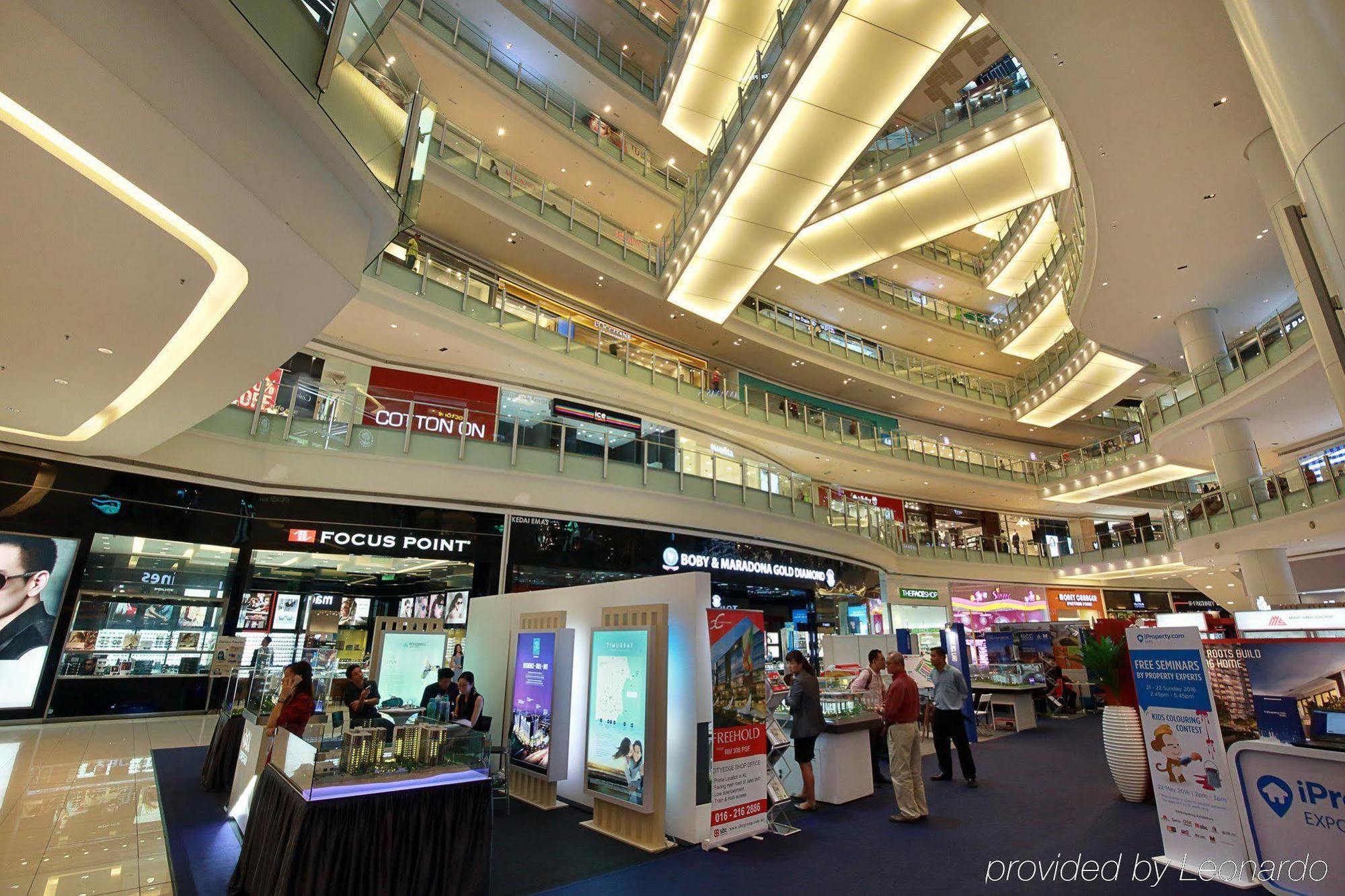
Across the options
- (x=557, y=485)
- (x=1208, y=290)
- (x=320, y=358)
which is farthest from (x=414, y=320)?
(x=1208, y=290)

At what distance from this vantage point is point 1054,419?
2786 cm

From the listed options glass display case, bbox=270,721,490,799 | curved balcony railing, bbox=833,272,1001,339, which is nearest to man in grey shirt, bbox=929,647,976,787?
glass display case, bbox=270,721,490,799

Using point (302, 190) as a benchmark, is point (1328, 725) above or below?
below

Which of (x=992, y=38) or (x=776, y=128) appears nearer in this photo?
(x=776, y=128)

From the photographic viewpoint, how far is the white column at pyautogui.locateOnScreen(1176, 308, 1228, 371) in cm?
1484

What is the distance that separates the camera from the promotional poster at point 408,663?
9.00 metres

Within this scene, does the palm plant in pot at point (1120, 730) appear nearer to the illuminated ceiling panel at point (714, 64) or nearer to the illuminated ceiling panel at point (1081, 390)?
the illuminated ceiling panel at point (714, 64)

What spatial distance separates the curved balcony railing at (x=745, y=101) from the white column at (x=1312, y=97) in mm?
10417

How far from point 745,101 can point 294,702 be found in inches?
536

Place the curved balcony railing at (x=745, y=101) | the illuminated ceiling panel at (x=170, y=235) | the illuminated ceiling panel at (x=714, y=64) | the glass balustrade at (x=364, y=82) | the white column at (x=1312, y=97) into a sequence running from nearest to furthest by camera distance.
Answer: the white column at (x=1312, y=97) → the illuminated ceiling panel at (x=170, y=235) → the glass balustrade at (x=364, y=82) → the curved balcony railing at (x=745, y=101) → the illuminated ceiling panel at (x=714, y=64)

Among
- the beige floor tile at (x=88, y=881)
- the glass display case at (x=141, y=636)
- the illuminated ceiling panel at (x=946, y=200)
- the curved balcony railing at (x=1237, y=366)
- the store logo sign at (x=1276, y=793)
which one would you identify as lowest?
the beige floor tile at (x=88, y=881)

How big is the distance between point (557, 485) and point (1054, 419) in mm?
24964

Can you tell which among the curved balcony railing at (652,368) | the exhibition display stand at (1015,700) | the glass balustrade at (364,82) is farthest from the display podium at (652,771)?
the curved balcony railing at (652,368)

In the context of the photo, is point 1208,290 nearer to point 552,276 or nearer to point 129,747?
point 552,276
